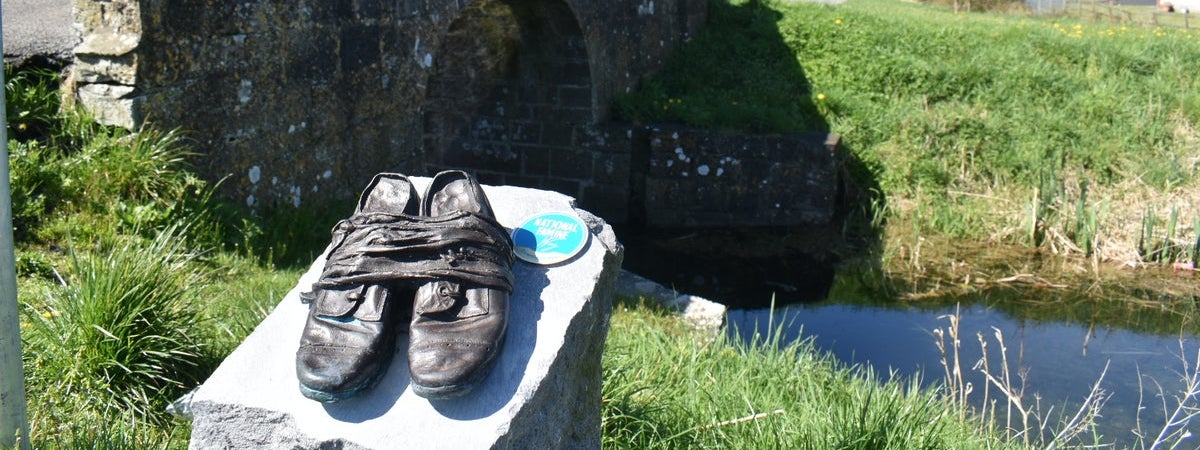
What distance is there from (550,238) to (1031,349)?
4752 millimetres

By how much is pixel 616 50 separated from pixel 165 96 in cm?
559

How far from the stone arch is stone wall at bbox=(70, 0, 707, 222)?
1 centimetres

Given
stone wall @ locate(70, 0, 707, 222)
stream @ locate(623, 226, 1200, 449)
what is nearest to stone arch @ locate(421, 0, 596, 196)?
stone wall @ locate(70, 0, 707, 222)

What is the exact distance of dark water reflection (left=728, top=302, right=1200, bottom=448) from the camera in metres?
5.72

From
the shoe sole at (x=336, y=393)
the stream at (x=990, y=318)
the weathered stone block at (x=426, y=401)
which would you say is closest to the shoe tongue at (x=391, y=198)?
the weathered stone block at (x=426, y=401)

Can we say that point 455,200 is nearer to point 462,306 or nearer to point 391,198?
point 391,198

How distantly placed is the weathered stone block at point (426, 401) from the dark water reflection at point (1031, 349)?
3.31 metres

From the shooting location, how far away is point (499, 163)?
977cm

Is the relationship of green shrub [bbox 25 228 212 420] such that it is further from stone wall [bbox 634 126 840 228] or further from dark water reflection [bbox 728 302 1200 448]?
stone wall [bbox 634 126 840 228]

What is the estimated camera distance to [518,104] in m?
9.60

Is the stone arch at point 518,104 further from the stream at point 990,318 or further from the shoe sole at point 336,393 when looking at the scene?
the shoe sole at point 336,393

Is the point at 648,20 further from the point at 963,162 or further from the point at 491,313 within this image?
the point at 491,313

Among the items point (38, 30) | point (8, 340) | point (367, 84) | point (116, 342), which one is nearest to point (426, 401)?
point (8, 340)

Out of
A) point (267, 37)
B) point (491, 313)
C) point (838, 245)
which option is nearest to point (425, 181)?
point (491, 313)
